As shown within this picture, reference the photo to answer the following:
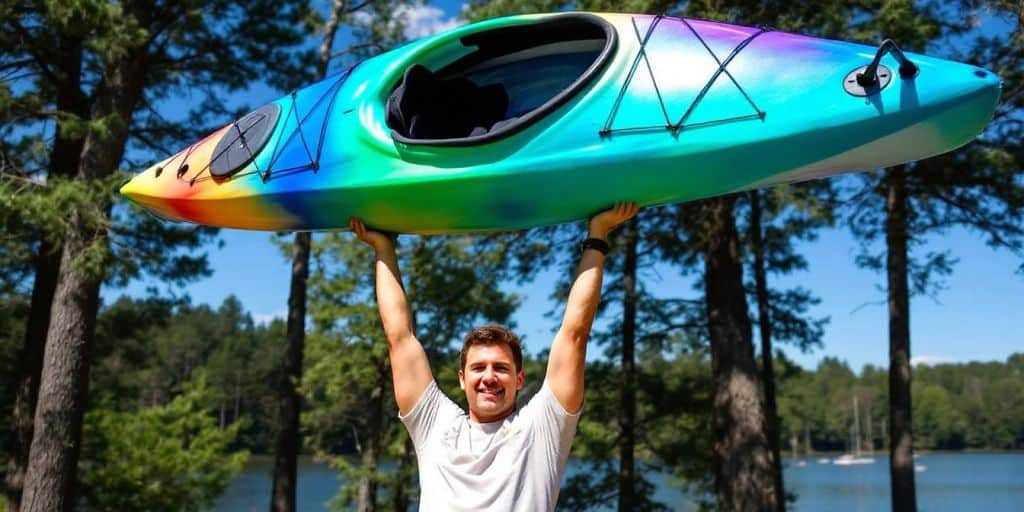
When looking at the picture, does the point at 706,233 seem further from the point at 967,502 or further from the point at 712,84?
the point at 967,502

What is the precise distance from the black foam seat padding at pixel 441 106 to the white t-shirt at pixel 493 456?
1.60m

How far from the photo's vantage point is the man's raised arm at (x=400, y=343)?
222cm

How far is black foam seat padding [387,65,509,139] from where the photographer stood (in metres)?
3.52

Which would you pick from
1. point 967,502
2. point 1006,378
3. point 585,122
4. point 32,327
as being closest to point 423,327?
point 32,327

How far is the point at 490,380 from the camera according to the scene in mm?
2094

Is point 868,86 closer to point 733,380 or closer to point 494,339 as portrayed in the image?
point 494,339

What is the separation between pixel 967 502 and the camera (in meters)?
30.8

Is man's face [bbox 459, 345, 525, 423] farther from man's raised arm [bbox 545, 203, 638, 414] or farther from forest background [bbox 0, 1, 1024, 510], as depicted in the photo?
forest background [bbox 0, 1, 1024, 510]

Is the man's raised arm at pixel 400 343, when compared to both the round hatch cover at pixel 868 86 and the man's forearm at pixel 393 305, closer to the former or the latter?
the man's forearm at pixel 393 305

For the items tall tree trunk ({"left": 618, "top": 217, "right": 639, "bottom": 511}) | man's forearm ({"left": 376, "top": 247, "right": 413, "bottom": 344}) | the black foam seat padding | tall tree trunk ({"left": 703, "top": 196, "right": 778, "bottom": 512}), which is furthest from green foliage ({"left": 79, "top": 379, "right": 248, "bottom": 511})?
man's forearm ({"left": 376, "top": 247, "right": 413, "bottom": 344})

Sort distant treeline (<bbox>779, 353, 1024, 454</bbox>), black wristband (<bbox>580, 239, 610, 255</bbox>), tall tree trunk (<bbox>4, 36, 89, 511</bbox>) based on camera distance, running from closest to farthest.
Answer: black wristband (<bbox>580, 239, 610, 255</bbox>)
tall tree trunk (<bbox>4, 36, 89, 511</bbox>)
distant treeline (<bbox>779, 353, 1024, 454</bbox>)

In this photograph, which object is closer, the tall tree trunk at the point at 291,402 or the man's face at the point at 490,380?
the man's face at the point at 490,380

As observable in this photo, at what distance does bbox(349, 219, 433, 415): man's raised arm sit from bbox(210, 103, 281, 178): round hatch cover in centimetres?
153

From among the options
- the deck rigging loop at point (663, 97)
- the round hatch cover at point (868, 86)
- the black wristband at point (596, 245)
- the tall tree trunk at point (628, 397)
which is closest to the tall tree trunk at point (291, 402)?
the tall tree trunk at point (628, 397)
